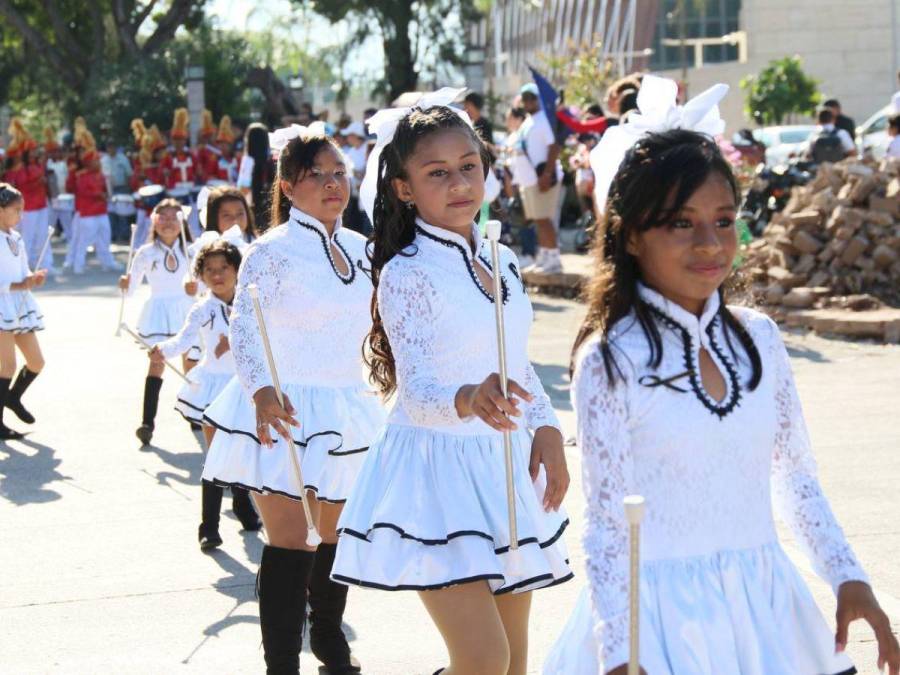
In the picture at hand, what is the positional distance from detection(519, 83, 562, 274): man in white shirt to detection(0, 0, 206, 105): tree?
21581 mm

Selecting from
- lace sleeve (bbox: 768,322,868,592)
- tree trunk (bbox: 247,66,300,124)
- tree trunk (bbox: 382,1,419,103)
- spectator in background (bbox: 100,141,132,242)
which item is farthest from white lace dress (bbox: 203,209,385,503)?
tree trunk (bbox: 247,66,300,124)

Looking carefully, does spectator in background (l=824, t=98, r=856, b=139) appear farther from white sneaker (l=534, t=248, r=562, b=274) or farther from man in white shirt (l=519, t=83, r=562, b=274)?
white sneaker (l=534, t=248, r=562, b=274)

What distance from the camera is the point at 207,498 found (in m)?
7.22

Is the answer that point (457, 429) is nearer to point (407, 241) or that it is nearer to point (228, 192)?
point (407, 241)

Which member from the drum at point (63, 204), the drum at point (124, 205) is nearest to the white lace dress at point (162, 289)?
the drum at point (63, 204)

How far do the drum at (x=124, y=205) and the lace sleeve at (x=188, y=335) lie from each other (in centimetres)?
2181

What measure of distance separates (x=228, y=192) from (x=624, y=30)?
57381 mm

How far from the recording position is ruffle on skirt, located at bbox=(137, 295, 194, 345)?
33.6 feet

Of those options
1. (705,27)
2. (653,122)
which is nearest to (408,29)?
(705,27)

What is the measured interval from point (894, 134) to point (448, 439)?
44.8 ft

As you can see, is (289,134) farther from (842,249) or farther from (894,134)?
(894,134)

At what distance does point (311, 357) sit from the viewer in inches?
204

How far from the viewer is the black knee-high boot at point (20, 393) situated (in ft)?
34.8

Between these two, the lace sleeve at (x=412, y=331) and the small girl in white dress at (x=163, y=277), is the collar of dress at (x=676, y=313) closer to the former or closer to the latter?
the lace sleeve at (x=412, y=331)
